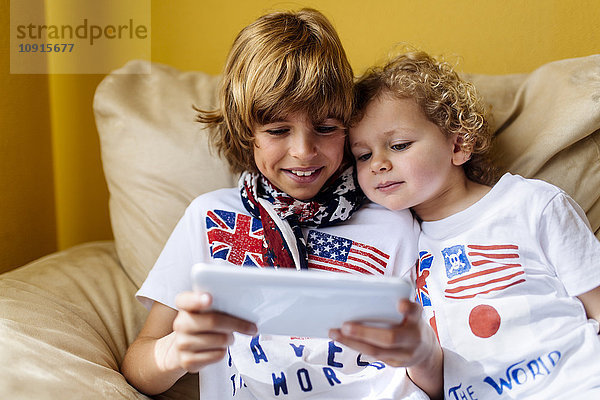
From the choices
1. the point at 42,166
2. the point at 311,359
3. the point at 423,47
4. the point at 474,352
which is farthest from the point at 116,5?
the point at 474,352

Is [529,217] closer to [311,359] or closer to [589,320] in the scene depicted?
[589,320]

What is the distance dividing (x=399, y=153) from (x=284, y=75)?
27cm

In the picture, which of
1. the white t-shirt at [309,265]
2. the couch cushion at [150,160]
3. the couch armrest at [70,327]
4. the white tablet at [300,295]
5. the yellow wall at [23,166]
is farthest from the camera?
the yellow wall at [23,166]

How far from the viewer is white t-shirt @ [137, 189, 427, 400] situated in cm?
110

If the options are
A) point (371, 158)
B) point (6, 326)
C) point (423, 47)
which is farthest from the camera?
point (423, 47)

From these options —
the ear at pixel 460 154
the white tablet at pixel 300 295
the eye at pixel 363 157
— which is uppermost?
the ear at pixel 460 154

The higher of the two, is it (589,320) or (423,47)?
(423,47)

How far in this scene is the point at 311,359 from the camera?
1.12 m

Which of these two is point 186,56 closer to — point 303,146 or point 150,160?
point 150,160

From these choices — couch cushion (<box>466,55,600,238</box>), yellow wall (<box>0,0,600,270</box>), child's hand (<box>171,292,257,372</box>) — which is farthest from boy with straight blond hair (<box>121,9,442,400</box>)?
yellow wall (<box>0,0,600,270</box>)

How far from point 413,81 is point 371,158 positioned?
175 mm

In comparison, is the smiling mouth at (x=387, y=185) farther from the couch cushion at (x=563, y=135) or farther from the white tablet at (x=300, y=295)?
the white tablet at (x=300, y=295)

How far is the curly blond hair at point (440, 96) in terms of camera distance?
4.01ft

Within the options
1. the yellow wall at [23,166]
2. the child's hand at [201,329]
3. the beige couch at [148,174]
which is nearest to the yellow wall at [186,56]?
the yellow wall at [23,166]
